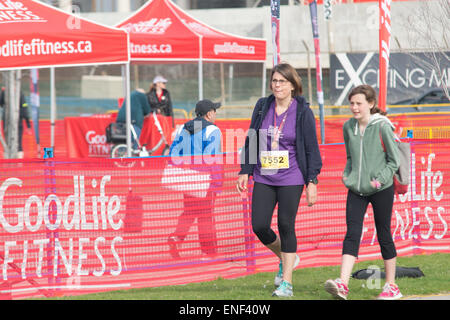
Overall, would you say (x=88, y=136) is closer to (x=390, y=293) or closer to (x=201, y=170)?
(x=201, y=170)

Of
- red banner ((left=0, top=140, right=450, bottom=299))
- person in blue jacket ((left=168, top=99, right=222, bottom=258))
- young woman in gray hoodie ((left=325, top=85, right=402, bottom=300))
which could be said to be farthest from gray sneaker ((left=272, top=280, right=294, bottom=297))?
person in blue jacket ((left=168, top=99, right=222, bottom=258))

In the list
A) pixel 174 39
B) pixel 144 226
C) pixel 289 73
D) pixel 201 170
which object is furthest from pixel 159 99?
pixel 289 73

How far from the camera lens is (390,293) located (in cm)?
617

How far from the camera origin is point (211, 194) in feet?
25.4

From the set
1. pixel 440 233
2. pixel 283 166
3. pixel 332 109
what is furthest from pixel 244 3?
pixel 283 166

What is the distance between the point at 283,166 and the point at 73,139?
11428mm

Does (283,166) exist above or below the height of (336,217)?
above

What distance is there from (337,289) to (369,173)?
92 centimetres

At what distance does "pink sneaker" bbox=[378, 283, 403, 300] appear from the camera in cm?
616

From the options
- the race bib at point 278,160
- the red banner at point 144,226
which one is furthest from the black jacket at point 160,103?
the race bib at point 278,160

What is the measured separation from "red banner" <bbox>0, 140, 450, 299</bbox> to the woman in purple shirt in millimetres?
1370

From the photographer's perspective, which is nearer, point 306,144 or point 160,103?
point 306,144

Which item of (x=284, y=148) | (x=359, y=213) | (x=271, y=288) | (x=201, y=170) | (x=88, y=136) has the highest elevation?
(x=88, y=136)
